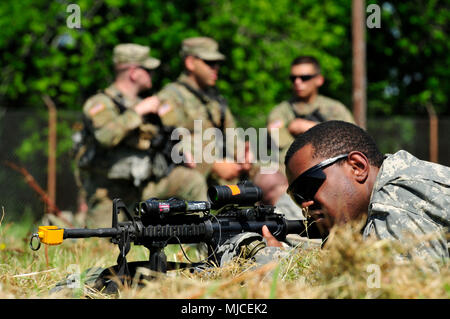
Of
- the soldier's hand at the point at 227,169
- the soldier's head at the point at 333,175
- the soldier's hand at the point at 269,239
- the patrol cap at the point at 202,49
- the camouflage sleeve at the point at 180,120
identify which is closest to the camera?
the soldier's head at the point at 333,175

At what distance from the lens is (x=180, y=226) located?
329 centimetres

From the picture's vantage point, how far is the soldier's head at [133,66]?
293 inches

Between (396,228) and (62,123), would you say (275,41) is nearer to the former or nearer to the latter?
(62,123)

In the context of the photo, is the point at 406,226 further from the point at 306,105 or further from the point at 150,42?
the point at 150,42

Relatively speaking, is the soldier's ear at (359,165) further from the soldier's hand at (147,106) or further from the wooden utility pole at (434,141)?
the wooden utility pole at (434,141)

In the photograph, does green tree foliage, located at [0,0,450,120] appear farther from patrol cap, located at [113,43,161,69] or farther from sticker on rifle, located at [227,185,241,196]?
sticker on rifle, located at [227,185,241,196]

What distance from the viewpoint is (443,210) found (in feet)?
9.17

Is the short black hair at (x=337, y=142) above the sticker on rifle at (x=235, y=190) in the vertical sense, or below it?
above

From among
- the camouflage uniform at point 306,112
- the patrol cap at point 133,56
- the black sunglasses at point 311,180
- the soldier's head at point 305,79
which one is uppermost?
the patrol cap at point 133,56

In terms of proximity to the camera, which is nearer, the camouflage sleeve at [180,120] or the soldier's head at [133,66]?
the camouflage sleeve at [180,120]

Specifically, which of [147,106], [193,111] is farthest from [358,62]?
[147,106]

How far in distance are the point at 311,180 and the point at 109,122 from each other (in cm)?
417

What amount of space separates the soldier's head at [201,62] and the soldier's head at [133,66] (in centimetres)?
41

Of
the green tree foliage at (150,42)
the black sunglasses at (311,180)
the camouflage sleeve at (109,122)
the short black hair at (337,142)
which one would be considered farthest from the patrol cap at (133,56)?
the green tree foliage at (150,42)
